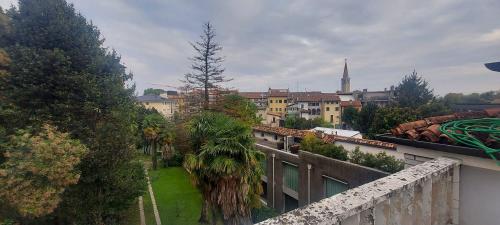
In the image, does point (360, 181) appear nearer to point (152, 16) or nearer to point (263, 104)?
point (152, 16)

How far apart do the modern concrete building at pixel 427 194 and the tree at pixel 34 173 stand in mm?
7556

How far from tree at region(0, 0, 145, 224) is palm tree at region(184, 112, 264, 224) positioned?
12.6 ft

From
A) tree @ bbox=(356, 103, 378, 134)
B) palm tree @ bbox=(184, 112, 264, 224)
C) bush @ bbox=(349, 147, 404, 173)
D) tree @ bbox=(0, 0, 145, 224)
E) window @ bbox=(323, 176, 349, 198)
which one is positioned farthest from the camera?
tree @ bbox=(356, 103, 378, 134)

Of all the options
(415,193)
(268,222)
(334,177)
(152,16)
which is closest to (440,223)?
(415,193)

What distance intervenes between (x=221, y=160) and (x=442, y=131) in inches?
263

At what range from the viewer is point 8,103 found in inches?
388

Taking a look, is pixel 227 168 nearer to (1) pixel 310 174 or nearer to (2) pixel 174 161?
(1) pixel 310 174

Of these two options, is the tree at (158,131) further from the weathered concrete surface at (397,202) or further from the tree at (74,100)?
the weathered concrete surface at (397,202)

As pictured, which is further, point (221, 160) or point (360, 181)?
point (360, 181)

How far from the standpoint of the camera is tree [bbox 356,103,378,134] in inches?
1526

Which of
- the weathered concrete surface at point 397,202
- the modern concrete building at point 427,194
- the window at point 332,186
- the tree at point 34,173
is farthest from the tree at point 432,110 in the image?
the tree at point 34,173

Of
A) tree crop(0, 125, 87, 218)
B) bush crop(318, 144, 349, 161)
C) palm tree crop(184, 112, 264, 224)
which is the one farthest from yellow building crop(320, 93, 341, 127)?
tree crop(0, 125, 87, 218)

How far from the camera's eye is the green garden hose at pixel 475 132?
2.78 m

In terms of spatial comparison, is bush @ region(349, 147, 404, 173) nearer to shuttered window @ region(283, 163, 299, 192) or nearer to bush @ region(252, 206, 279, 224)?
shuttered window @ region(283, 163, 299, 192)
